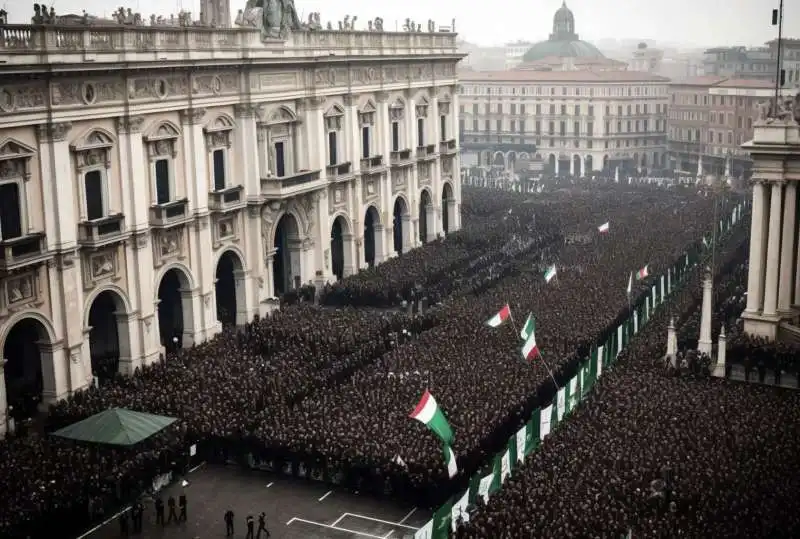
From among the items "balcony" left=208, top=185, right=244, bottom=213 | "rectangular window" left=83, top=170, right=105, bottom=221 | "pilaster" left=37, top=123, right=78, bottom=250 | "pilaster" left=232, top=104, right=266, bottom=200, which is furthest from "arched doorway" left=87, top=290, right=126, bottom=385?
"pilaster" left=232, top=104, right=266, bottom=200

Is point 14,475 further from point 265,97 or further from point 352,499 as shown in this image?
point 265,97

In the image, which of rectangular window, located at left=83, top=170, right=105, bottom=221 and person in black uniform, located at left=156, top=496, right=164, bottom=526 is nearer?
person in black uniform, located at left=156, top=496, right=164, bottom=526

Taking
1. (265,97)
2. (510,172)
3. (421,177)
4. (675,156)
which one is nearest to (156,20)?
(265,97)

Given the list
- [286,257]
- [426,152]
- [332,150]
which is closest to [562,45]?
[426,152]

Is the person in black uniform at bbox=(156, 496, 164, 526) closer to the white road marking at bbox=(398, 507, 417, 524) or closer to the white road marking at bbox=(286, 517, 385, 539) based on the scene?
the white road marking at bbox=(286, 517, 385, 539)

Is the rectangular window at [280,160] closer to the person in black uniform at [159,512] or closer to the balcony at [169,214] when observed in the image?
the balcony at [169,214]

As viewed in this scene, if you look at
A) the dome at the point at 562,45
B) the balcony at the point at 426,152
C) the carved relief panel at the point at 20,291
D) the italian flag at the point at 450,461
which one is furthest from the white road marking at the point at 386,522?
the dome at the point at 562,45

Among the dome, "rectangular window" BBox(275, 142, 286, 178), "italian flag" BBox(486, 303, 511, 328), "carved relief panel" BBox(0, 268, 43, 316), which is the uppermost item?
the dome
